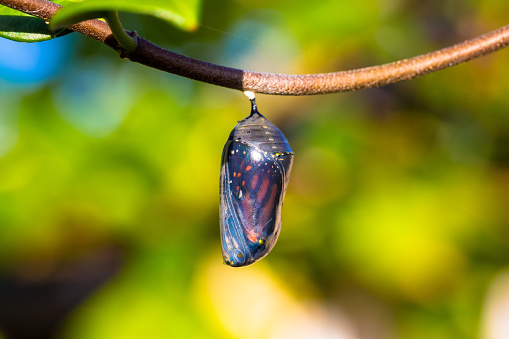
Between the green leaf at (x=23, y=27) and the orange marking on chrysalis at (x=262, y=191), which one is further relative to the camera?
the orange marking on chrysalis at (x=262, y=191)

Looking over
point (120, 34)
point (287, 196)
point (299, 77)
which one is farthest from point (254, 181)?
point (287, 196)

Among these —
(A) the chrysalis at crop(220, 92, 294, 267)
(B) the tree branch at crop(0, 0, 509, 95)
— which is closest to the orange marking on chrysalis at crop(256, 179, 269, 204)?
(A) the chrysalis at crop(220, 92, 294, 267)

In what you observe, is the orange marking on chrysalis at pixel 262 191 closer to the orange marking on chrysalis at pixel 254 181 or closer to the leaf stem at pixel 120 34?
the orange marking on chrysalis at pixel 254 181

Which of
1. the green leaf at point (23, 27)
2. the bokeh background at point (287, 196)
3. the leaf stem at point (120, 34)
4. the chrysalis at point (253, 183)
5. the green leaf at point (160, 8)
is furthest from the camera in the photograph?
the bokeh background at point (287, 196)

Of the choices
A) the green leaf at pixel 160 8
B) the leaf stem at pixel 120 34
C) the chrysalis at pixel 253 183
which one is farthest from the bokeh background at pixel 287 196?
the green leaf at pixel 160 8

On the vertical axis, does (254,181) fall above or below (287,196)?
below

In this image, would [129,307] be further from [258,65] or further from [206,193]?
[258,65]

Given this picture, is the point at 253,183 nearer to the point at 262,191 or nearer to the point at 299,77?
the point at 262,191
